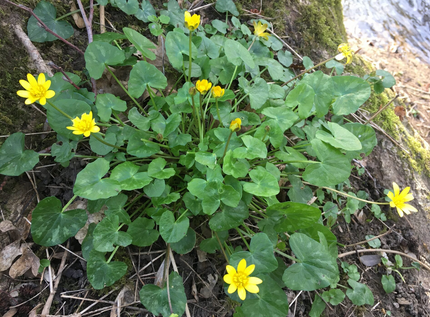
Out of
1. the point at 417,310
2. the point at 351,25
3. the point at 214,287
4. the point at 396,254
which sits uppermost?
the point at 351,25

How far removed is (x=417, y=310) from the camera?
176 centimetres

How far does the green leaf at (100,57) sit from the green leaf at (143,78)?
11cm

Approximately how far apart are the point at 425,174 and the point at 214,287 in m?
2.26

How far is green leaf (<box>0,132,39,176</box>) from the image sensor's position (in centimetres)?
119

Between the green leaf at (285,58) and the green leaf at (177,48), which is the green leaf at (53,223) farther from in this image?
the green leaf at (285,58)

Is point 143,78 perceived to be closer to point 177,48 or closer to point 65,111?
point 177,48

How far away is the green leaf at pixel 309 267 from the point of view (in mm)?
1081

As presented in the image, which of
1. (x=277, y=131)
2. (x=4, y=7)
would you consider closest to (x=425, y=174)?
(x=277, y=131)

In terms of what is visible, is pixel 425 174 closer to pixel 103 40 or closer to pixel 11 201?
pixel 103 40

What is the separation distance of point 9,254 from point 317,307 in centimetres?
156

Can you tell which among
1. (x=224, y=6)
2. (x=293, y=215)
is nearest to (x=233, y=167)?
(x=293, y=215)

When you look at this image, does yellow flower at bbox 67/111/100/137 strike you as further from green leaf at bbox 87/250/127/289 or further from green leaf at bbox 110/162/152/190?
green leaf at bbox 87/250/127/289

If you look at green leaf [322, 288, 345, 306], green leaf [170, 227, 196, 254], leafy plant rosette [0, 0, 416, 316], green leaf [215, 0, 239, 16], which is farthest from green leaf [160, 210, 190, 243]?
green leaf [215, 0, 239, 16]

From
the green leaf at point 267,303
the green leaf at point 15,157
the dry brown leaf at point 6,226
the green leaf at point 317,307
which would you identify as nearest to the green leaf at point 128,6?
the green leaf at point 15,157
